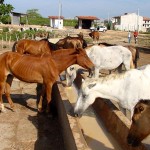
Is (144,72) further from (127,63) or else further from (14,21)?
(14,21)

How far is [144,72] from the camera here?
623 centimetres

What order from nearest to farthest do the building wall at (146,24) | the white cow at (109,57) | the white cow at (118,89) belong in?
the white cow at (118,89)
the white cow at (109,57)
the building wall at (146,24)

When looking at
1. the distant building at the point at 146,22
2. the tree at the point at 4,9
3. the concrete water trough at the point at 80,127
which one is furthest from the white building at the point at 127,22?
the concrete water trough at the point at 80,127

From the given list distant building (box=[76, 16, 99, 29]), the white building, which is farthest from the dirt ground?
the white building

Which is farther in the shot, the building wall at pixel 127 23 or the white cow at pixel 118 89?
the building wall at pixel 127 23

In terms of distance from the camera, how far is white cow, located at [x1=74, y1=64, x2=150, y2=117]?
6004 mm

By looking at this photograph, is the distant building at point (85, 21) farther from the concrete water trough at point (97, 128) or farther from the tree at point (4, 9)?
the concrete water trough at point (97, 128)

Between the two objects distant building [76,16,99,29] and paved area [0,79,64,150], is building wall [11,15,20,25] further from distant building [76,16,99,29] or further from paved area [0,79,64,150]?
paved area [0,79,64,150]

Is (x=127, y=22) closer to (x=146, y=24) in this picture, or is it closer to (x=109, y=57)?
(x=146, y=24)

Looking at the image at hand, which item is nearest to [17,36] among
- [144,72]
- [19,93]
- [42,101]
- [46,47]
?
[46,47]

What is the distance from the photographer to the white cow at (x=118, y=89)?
6.00 meters

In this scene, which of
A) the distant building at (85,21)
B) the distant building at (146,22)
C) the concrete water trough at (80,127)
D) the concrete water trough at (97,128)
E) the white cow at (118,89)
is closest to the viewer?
the concrete water trough at (97,128)

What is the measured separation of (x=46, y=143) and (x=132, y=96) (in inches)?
82.1

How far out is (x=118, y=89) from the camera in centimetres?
609
